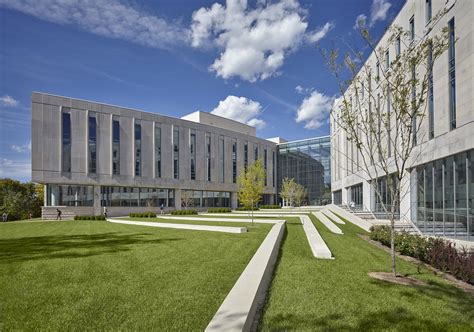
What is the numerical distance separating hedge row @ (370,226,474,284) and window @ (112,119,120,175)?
3654cm

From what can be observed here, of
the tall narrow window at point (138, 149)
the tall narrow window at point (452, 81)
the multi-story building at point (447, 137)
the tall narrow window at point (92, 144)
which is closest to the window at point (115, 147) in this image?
the tall narrow window at point (92, 144)

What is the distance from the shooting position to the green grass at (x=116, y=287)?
15.6 feet

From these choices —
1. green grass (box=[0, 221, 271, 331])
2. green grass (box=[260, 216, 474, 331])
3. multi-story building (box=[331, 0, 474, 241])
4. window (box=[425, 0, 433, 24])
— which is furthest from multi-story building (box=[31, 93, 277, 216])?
green grass (box=[260, 216, 474, 331])

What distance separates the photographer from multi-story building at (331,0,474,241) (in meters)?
15.2

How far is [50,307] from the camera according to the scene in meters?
5.30

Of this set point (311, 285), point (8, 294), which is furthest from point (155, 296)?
point (311, 285)

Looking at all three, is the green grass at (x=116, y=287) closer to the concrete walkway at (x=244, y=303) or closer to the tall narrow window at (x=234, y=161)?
the concrete walkway at (x=244, y=303)

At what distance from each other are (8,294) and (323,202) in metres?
61.2

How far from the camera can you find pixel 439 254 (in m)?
9.91

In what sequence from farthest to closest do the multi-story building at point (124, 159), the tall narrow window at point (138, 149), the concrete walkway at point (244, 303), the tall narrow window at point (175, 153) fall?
1. the tall narrow window at point (175, 153)
2. the tall narrow window at point (138, 149)
3. the multi-story building at point (124, 159)
4. the concrete walkway at point (244, 303)

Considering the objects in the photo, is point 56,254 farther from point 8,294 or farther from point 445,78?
point 445,78

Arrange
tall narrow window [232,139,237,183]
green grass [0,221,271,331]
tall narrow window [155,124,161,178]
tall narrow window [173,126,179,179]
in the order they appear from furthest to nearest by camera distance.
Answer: tall narrow window [232,139,237,183] < tall narrow window [173,126,179,179] < tall narrow window [155,124,161,178] < green grass [0,221,271,331]

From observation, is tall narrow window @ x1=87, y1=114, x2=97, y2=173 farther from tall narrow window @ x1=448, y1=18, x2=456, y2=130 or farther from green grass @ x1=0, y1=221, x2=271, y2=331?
tall narrow window @ x1=448, y1=18, x2=456, y2=130

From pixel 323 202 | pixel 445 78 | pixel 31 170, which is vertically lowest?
pixel 323 202
